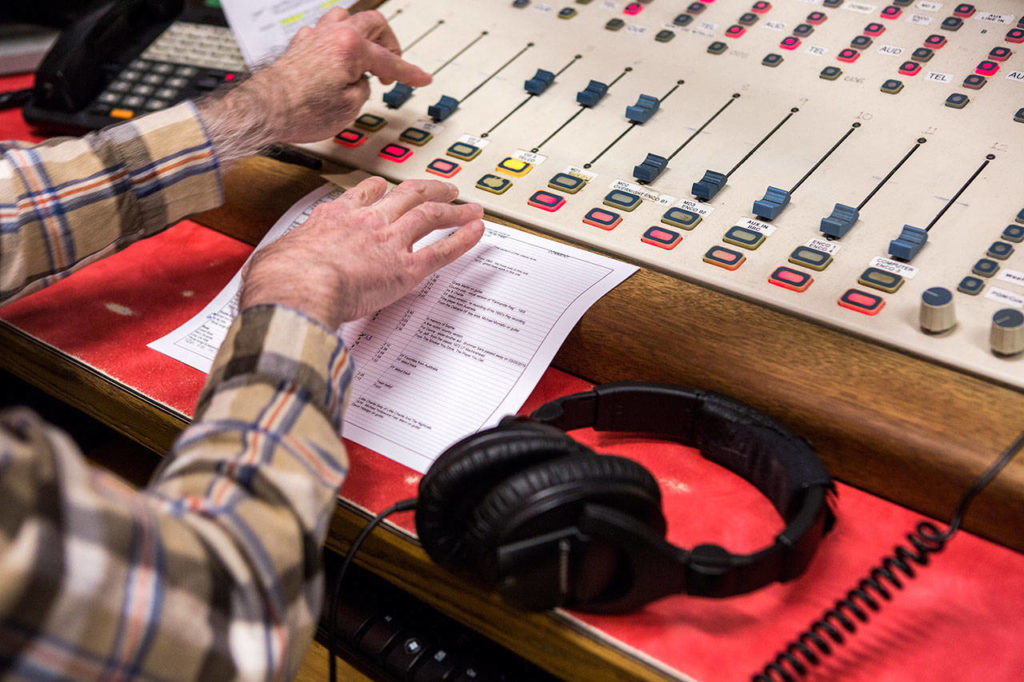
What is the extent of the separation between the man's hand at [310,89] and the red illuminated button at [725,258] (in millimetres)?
486

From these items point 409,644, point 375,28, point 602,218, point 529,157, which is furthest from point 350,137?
point 409,644

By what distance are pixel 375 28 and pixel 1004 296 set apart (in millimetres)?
790

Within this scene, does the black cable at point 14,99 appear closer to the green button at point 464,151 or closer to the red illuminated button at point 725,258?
the green button at point 464,151

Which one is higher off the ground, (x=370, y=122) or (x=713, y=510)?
(x=370, y=122)

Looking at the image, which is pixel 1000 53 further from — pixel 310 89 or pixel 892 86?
pixel 310 89

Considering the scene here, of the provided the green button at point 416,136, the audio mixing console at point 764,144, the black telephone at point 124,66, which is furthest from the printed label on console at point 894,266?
the black telephone at point 124,66

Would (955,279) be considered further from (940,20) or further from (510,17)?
(510,17)

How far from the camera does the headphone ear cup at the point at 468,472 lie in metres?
0.63

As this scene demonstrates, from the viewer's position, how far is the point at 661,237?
0.89 m

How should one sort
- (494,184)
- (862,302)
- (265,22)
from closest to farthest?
(862,302) < (494,184) < (265,22)

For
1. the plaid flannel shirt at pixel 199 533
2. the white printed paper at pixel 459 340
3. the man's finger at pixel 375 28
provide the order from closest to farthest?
the plaid flannel shirt at pixel 199 533 → the white printed paper at pixel 459 340 → the man's finger at pixel 375 28

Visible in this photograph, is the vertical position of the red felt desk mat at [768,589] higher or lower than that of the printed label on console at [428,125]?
lower

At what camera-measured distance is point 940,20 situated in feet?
3.43

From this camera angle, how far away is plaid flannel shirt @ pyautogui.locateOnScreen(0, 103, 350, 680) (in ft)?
1.52
